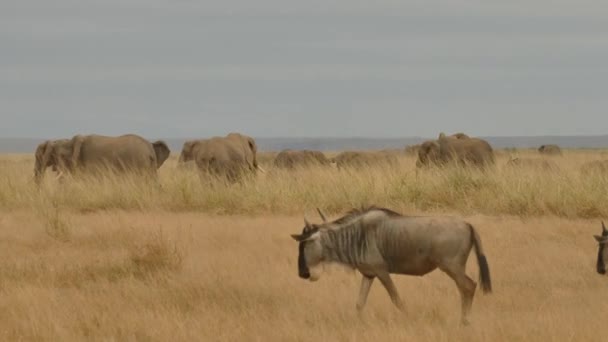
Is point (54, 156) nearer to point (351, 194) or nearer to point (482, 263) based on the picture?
point (351, 194)

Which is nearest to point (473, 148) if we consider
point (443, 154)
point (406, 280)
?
point (443, 154)

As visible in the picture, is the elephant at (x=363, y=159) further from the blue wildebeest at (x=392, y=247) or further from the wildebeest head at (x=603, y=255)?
the blue wildebeest at (x=392, y=247)

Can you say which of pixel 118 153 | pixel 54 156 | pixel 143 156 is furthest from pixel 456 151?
pixel 54 156

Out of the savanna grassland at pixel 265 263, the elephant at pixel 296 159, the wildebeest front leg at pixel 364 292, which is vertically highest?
the wildebeest front leg at pixel 364 292

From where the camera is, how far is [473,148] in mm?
28328

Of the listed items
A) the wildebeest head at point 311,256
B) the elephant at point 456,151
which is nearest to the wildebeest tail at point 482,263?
the wildebeest head at point 311,256

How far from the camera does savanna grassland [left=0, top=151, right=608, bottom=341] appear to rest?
26.8ft

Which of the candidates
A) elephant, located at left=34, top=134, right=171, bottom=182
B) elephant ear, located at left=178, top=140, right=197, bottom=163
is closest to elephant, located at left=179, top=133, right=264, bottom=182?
elephant, located at left=34, top=134, right=171, bottom=182

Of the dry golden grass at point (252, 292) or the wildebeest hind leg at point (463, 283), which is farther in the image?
the wildebeest hind leg at point (463, 283)

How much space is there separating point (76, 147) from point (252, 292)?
15097 mm

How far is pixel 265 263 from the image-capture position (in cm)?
1149

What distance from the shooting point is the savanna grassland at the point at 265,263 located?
817 cm

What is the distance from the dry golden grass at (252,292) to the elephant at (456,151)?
514 inches

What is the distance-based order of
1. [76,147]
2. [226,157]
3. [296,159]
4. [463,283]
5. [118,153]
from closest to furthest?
[463,283]
[226,157]
[76,147]
[118,153]
[296,159]
